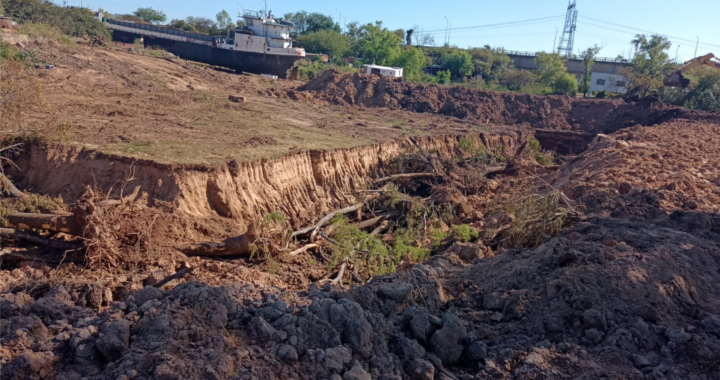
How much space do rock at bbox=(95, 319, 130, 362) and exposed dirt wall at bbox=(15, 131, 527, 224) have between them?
4.62 metres

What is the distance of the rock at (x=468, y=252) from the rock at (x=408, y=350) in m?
3.94

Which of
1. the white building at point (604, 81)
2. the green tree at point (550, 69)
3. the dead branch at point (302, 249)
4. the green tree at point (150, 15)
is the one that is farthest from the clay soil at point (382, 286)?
the green tree at point (150, 15)

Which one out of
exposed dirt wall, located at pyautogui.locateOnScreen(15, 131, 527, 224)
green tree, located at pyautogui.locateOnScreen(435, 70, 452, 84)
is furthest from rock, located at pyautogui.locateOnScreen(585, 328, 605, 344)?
green tree, located at pyautogui.locateOnScreen(435, 70, 452, 84)

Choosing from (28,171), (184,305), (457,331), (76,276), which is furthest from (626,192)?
(28,171)

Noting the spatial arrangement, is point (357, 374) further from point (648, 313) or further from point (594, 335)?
point (648, 313)

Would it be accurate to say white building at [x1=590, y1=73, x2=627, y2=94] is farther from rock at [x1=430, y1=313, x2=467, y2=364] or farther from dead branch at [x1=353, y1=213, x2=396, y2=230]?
rock at [x1=430, y1=313, x2=467, y2=364]

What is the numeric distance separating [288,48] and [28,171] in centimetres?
2571

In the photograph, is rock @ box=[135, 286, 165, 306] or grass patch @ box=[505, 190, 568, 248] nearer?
rock @ box=[135, 286, 165, 306]

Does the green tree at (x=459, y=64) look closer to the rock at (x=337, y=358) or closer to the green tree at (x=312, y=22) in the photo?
the green tree at (x=312, y=22)

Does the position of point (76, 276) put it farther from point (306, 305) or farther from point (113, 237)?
point (306, 305)

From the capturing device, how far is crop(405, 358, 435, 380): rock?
14.6 ft

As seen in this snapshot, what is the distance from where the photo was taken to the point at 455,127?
2089cm

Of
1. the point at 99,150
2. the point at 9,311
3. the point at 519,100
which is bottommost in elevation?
the point at 9,311

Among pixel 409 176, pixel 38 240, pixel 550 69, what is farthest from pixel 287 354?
pixel 550 69
